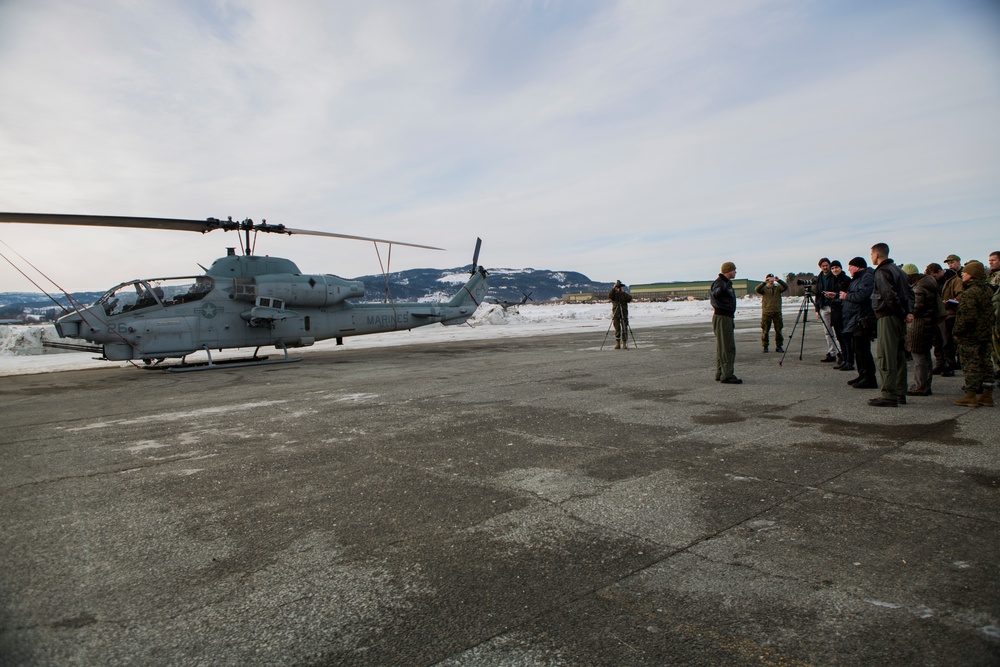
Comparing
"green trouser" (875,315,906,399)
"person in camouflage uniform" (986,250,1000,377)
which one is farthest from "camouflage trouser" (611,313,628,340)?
"green trouser" (875,315,906,399)

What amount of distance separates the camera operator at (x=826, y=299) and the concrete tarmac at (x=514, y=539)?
442 cm

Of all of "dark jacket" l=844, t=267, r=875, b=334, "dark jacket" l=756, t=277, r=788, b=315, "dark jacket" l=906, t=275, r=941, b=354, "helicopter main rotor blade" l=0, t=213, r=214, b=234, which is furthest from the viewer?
"dark jacket" l=756, t=277, r=788, b=315

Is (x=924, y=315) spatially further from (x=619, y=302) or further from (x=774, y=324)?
(x=619, y=302)

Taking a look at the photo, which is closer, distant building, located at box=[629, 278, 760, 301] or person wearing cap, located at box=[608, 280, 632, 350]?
person wearing cap, located at box=[608, 280, 632, 350]

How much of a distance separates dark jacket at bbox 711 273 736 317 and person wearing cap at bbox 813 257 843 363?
116 inches

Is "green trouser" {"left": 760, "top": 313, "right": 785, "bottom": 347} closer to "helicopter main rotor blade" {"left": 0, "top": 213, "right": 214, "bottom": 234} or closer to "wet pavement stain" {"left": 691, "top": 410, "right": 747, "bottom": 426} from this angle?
"wet pavement stain" {"left": 691, "top": 410, "right": 747, "bottom": 426}

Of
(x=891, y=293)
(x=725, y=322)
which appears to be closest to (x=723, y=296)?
(x=725, y=322)

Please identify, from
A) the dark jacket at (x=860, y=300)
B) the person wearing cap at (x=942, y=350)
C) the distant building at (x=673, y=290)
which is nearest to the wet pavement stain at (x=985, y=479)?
the dark jacket at (x=860, y=300)

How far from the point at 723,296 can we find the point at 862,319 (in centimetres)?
Result: 191

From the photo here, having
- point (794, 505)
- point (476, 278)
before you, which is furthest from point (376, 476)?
point (476, 278)

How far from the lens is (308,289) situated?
15.5 m

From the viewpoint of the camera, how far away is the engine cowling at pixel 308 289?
1484 centimetres

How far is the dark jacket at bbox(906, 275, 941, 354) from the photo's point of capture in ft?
22.1

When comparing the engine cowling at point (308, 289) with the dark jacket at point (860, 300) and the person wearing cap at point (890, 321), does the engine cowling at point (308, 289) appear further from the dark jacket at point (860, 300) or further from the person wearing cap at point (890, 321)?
the person wearing cap at point (890, 321)
